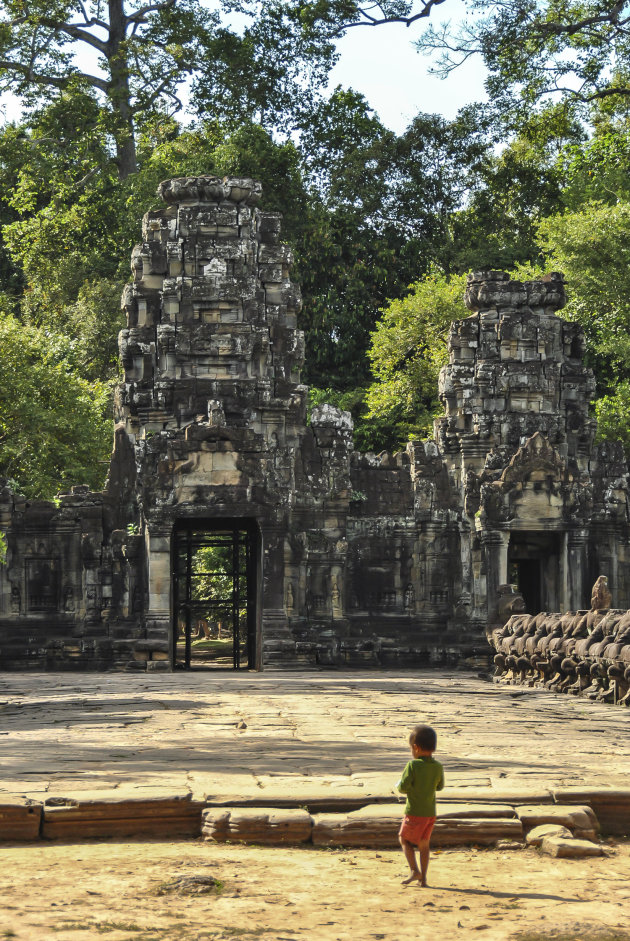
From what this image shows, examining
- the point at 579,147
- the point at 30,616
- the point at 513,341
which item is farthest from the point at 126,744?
the point at 579,147

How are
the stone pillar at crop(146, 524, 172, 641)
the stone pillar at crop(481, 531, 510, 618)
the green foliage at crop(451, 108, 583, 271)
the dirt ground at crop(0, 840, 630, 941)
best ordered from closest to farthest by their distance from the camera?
the dirt ground at crop(0, 840, 630, 941)
the stone pillar at crop(146, 524, 172, 641)
the stone pillar at crop(481, 531, 510, 618)
the green foliage at crop(451, 108, 583, 271)

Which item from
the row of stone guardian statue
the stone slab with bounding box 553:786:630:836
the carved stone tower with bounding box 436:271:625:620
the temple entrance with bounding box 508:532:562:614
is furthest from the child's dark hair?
the temple entrance with bounding box 508:532:562:614

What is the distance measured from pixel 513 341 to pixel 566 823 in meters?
15.8

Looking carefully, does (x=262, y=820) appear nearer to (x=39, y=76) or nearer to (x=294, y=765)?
(x=294, y=765)

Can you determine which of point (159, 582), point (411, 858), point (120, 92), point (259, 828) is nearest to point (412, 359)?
point (159, 582)

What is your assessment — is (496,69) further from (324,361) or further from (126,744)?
(126,744)

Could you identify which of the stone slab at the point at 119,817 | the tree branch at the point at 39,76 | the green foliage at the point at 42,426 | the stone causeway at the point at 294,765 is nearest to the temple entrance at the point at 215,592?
the green foliage at the point at 42,426

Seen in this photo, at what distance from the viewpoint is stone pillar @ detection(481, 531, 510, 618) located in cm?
1973

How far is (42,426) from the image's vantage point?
80.4 ft

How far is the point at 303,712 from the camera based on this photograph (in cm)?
1123

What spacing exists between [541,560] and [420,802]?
16216 millimetres

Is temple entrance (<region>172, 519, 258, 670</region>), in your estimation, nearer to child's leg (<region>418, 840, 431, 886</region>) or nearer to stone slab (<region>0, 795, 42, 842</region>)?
stone slab (<region>0, 795, 42, 842</region>)

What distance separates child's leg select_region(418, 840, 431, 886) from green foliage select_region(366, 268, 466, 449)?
24217mm

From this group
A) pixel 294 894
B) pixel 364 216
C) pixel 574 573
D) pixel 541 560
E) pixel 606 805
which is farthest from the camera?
pixel 364 216
